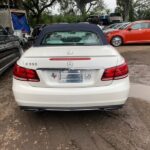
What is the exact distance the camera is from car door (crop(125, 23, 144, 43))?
18.8 m

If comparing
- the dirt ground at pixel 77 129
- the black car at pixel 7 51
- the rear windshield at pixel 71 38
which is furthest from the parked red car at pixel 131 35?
the dirt ground at pixel 77 129

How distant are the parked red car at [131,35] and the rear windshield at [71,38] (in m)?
12.8

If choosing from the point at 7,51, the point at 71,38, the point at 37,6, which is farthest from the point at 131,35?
the point at 37,6

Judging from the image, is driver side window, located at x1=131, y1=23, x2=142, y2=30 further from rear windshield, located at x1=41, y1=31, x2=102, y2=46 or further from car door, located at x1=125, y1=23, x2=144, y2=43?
rear windshield, located at x1=41, y1=31, x2=102, y2=46

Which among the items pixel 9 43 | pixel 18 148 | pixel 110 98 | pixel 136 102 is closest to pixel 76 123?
pixel 110 98

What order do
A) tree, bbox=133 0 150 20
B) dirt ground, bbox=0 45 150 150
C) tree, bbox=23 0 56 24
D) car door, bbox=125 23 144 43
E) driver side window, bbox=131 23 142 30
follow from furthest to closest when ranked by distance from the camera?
1. tree, bbox=133 0 150 20
2. tree, bbox=23 0 56 24
3. driver side window, bbox=131 23 142 30
4. car door, bbox=125 23 144 43
5. dirt ground, bbox=0 45 150 150

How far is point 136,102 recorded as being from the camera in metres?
6.14

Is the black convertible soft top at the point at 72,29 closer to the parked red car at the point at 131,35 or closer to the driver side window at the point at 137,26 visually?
the parked red car at the point at 131,35

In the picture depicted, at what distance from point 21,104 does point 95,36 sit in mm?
2185

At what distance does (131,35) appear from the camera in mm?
18844

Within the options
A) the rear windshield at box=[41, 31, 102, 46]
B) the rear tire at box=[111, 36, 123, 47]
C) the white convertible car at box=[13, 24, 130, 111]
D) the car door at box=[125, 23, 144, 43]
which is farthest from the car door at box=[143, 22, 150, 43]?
the white convertible car at box=[13, 24, 130, 111]

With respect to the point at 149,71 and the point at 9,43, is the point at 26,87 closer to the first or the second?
the point at 9,43

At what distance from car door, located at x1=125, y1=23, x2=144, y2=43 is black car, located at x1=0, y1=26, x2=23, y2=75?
977 centimetres

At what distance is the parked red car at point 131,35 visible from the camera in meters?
18.8
